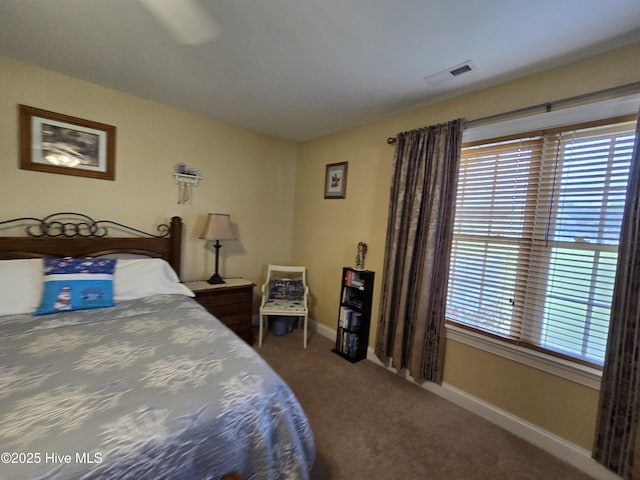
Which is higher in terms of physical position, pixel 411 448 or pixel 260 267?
pixel 260 267

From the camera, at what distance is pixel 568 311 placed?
5.29 feet

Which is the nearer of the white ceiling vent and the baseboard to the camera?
the baseboard

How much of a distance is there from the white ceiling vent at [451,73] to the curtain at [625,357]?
920 mm

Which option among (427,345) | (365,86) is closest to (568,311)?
(427,345)

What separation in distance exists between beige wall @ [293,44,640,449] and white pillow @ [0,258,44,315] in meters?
2.39

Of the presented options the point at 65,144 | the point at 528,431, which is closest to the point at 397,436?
the point at 528,431

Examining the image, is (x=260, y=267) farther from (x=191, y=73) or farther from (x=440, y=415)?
(x=440, y=415)

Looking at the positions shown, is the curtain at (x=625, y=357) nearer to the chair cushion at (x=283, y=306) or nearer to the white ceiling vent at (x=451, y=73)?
the white ceiling vent at (x=451, y=73)

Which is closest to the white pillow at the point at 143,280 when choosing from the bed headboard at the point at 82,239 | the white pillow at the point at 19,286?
the bed headboard at the point at 82,239

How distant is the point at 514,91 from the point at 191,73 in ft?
7.43

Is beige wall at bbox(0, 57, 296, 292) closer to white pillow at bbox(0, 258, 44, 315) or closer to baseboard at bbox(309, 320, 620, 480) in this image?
white pillow at bbox(0, 258, 44, 315)

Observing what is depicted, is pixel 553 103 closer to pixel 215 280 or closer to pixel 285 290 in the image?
pixel 285 290

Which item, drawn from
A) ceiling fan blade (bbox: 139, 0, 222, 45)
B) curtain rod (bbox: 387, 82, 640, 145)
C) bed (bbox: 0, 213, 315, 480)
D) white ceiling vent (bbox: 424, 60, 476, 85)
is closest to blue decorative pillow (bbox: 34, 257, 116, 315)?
bed (bbox: 0, 213, 315, 480)

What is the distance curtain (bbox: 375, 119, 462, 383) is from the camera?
2.03 meters
